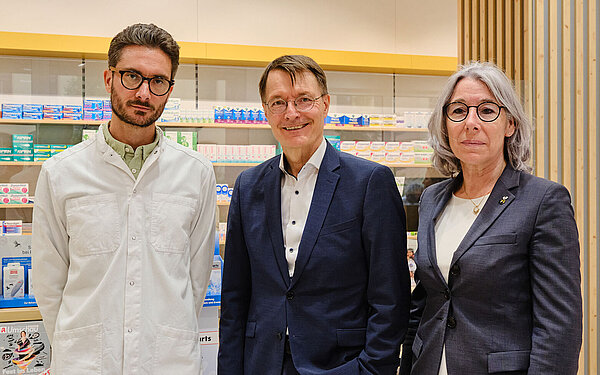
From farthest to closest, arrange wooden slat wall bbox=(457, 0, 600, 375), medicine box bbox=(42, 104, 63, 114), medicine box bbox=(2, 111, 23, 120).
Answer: medicine box bbox=(42, 104, 63, 114)
medicine box bbox=(2, 111, 23, 120)
wooden slat wall bbox=(457, 0, 600, 375)

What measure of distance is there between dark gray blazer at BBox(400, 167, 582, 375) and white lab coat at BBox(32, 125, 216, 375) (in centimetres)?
93

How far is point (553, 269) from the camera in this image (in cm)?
159

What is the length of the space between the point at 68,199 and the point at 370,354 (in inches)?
Answer: 48.2

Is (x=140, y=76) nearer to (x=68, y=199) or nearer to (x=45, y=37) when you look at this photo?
(x=68, y=199)

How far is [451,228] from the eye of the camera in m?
1.88

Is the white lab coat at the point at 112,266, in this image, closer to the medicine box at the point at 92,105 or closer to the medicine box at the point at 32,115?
Answer: the medicine box at the point at 92,105

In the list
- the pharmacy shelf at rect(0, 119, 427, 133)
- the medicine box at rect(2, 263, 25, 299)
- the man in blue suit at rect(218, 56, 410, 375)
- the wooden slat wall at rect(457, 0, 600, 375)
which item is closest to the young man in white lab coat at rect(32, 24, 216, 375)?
the man in blue suit at rect(218, 56, 410, 375)

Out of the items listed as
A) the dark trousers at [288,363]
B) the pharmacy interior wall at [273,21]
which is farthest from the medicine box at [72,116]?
the dark trousers at [288,363]

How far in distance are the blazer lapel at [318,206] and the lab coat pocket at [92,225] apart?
69cm

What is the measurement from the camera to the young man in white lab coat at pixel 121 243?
195 cm

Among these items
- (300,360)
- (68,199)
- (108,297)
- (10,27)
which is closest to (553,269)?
(300,360)

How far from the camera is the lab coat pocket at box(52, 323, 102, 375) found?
1.93 metres

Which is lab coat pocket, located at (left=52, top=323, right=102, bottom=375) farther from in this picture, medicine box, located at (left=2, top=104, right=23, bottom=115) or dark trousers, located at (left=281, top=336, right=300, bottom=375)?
medicine box, located at (left=2, top=104, right=23, bottom=115)

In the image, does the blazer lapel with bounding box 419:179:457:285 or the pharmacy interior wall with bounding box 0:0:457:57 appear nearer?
the blazer lapel with bounding box 419:179:457:285
